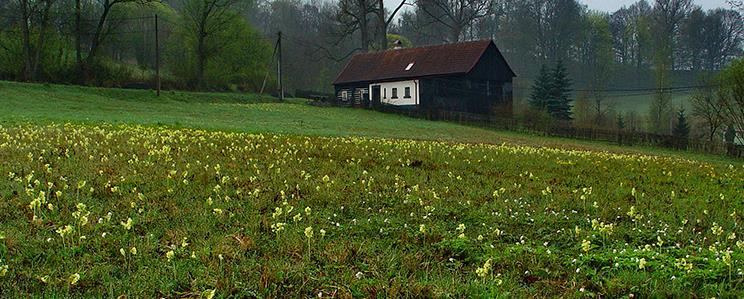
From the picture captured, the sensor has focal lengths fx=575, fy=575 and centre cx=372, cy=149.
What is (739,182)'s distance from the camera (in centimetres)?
1191

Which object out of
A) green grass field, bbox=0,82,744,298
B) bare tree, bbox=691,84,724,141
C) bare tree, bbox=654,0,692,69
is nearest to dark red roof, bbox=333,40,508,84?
bare tree, bbox=691,84,724,141

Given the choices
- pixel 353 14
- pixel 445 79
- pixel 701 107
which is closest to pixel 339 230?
pixel 701 107

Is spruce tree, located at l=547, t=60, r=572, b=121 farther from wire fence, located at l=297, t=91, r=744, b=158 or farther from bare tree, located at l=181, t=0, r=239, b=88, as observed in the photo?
bare tree, located at l=181, t=0, r=239, b=88

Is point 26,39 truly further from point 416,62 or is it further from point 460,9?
point 460,9

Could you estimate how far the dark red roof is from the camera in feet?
183

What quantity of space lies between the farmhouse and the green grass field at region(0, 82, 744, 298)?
44.2 metres

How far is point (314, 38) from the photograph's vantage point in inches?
3091

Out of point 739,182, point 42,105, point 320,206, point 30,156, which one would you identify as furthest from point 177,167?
point 42,105

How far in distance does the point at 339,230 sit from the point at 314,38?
245 ft

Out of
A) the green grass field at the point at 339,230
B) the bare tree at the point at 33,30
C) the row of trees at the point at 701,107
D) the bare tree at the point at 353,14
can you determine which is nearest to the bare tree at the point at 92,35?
the bare tree at the point at 33,30

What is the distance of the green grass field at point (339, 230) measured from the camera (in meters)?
4.35

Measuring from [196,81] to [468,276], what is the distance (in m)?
58.6

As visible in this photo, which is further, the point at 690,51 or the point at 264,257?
the point at 690,51

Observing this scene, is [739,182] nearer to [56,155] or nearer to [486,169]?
[486,169]
